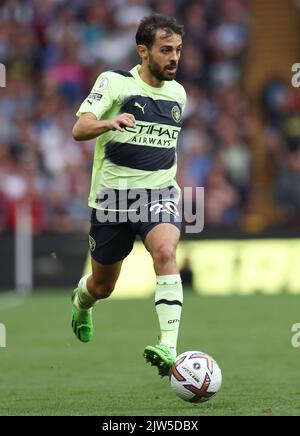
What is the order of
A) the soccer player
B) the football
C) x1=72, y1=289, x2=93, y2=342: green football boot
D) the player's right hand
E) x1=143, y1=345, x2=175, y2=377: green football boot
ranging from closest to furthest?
1. the football
2. x1=143, y1=345, x2=175, y2=377: green football boot
3. the player's right hand
4. the soccer player
5. x1=72, y1=289, x2=93, y2=342: green football boot

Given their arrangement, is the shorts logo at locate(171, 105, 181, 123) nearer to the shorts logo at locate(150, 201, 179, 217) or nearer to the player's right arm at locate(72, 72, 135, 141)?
the player's right arm at locate(72, 72, 135, 141)

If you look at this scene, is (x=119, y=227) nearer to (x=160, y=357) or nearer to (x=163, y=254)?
(x=163, y=254)

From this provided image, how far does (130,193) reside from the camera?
798cm

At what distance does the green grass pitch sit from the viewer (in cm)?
705

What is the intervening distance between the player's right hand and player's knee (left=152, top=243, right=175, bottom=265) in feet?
2.67

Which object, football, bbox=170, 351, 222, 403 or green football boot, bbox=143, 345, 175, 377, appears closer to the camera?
football, bbox=170, 351, 222, 403

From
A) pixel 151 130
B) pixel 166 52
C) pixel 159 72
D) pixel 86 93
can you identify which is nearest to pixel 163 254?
pixel 151 130

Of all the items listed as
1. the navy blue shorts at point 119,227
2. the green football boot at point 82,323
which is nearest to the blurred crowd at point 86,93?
the green football boot at point 82,323

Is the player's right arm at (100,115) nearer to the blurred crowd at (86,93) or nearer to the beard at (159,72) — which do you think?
the beard at (159,72)

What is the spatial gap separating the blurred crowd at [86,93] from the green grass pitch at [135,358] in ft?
8.71

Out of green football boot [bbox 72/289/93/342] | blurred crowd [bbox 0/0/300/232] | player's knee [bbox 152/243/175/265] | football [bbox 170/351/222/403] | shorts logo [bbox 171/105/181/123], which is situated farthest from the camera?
blurred crowd [bbox 0/0/300/232]

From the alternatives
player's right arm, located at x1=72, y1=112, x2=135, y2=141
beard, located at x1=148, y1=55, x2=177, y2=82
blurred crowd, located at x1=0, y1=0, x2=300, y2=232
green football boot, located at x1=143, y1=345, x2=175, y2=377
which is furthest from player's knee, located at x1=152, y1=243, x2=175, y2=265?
blurred crowd, located at x1=0, y1=0, x2=300, y2=232

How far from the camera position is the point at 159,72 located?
7.95m

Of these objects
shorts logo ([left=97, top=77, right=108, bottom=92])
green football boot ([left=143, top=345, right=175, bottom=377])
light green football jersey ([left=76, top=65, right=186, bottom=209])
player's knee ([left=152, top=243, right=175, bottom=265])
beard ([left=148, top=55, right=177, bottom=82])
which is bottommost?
green football boot ([left=143, top=345, right=175, bottom=377])
